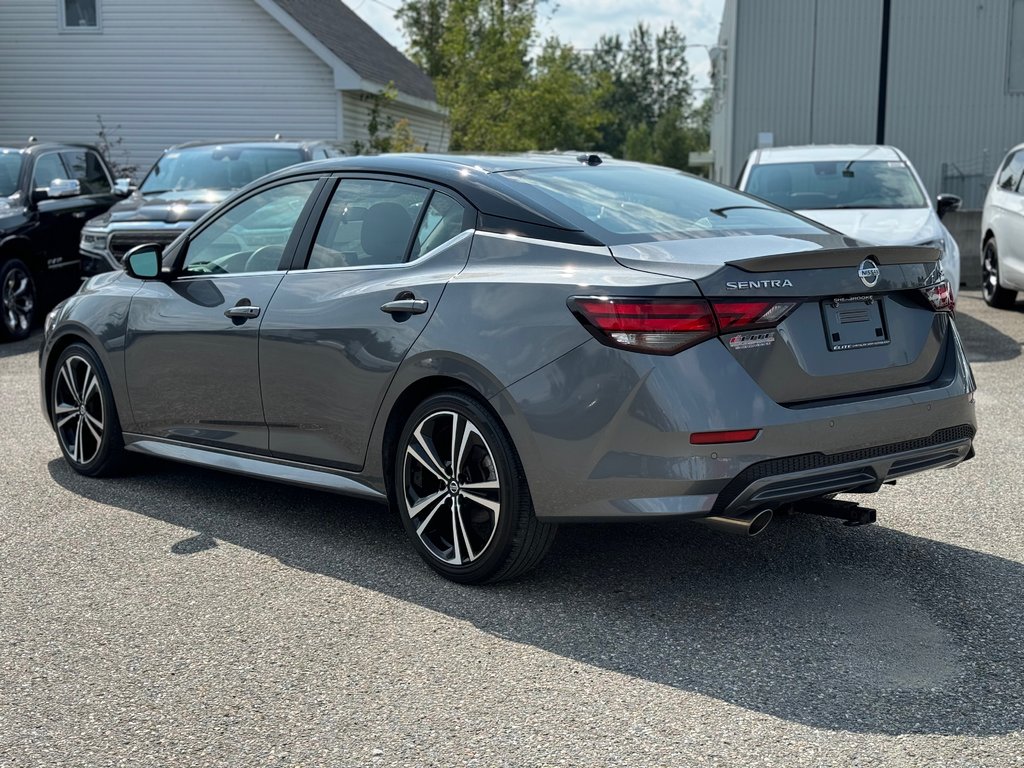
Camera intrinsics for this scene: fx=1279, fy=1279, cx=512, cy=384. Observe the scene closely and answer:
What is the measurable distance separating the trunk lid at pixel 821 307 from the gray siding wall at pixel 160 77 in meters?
21.9

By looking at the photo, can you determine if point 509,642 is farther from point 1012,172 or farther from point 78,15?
point 78,15

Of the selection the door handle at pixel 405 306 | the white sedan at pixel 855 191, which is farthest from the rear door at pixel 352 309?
the white sedan at pixel 855 191

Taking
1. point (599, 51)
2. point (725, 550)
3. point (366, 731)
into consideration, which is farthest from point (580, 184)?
point (599, 51)

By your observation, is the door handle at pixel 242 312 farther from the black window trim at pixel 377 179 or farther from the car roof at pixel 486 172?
the car roof at pixel 486 172

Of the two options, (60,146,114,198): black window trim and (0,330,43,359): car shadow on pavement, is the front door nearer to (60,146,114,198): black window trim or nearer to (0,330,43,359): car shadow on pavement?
(0,330,43,359): car shadow on pavement

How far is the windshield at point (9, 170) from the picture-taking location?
1373cm

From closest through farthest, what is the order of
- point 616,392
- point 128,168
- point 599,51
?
point 616,392 → point 128,168 → point 599,51

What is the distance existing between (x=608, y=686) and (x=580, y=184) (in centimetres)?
211

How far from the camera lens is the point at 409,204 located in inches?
203

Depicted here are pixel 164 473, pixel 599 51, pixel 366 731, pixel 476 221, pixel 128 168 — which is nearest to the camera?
pixel 366 731

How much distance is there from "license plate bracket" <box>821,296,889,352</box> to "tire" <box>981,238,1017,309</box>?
1028 cm

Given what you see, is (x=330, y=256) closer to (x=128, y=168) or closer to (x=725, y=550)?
(x=725, y=550)

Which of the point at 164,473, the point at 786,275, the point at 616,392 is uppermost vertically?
the point at 786,275

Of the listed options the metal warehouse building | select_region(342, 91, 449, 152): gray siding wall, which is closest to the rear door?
select_region(342, 91, 449, 152): gray siding wall
